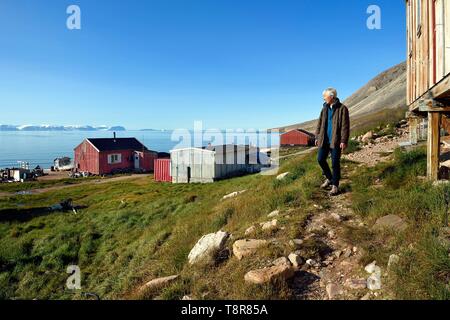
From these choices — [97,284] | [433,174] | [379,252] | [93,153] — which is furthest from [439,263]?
[93,153]

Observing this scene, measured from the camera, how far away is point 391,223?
14.5ft

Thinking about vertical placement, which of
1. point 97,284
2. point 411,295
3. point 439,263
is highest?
point 439,263

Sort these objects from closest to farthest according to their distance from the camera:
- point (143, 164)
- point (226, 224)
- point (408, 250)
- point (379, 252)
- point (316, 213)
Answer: point (408, 250), point (379, 252), point (316, 213), point (226, 224), point (143, 164)

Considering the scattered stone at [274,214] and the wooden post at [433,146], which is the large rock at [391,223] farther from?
the wooden post at [433,146]

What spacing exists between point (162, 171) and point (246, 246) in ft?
99.8

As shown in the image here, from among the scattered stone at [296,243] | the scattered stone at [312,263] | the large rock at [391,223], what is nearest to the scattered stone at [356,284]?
the scattered stone at [312,263]

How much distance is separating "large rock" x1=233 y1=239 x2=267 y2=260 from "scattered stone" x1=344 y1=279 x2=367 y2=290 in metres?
1.35

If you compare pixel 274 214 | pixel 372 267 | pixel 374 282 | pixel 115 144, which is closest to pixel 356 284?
pixel 374 282

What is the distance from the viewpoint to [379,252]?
377 centimetres

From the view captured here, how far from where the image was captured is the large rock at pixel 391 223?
4.25 metres

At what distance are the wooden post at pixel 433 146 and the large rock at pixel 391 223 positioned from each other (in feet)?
7.12
